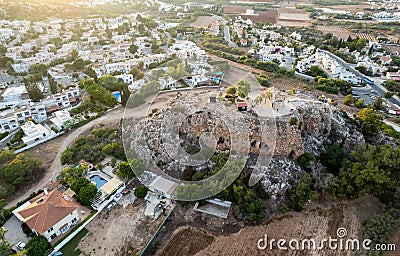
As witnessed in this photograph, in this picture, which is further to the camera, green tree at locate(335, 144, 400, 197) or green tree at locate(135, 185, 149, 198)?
green tree at locate(135, 185, 149, 198)

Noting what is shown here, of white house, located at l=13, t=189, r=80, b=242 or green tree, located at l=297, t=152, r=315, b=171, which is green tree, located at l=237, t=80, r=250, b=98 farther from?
white house, located at l=13, t=189, r=80, b=242

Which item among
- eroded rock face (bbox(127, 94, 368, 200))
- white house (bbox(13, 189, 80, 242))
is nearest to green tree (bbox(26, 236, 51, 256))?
white house (bbox(13, 189, 80, 242))

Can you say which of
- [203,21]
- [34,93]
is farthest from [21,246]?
[203,21]

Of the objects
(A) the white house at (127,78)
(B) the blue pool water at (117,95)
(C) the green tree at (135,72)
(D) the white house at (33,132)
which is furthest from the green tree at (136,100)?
(C) the green tree at (135,72)

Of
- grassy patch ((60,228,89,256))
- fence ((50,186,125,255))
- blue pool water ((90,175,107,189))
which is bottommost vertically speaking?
grassy patch ((60,228,89,256))

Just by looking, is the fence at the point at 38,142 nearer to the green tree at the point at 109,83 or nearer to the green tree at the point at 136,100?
the green tree at the point at 136,100

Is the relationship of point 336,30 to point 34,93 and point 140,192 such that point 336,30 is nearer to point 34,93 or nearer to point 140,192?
point 34,93

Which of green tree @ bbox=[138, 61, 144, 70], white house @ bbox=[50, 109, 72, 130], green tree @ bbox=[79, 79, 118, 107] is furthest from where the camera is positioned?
green tree @ bbox=[138, 61, 144, 70]

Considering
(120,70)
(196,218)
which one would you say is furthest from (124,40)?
(196,218)
